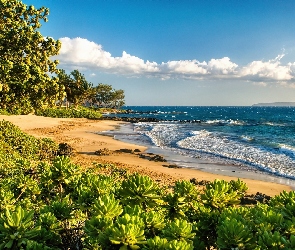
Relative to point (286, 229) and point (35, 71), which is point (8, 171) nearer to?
point (35, 71)

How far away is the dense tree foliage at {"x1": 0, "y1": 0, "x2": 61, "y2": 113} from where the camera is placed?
12836 millimetres

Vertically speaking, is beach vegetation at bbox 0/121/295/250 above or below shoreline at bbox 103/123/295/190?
above

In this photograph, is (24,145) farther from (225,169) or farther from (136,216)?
(136,216)

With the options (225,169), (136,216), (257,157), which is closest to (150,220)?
(136,216)

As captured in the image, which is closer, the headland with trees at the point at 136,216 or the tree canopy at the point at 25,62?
the headland with trees at the point at 136,216

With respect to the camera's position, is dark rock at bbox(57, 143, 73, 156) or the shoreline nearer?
the shoreline

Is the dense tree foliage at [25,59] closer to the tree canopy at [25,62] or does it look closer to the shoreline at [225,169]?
the tree canopy at [25,62]

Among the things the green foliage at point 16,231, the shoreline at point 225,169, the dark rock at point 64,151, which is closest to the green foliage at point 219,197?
the green foliage at point 16,231

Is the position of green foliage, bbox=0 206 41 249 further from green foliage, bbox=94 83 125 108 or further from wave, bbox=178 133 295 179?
green foliage, bbox=94 83 125 108

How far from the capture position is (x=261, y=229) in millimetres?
2736

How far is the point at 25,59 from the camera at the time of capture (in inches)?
547

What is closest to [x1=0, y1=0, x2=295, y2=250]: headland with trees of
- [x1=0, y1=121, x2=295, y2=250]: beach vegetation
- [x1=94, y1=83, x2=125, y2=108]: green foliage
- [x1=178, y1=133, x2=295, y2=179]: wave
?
[x1=0, y1=121, x2=295, y2=250]: beach vegetation

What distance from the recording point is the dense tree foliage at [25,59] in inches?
505

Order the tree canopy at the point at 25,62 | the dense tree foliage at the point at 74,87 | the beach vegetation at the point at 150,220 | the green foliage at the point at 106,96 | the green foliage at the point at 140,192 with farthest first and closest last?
the green foliage at the point at 106,96 < the dense tree foliage at the point at 74,87 < the tree canopy at the point at 25,62 < the green foliage at the point at 140,192 < the beach vegetation at the point at 150,220
